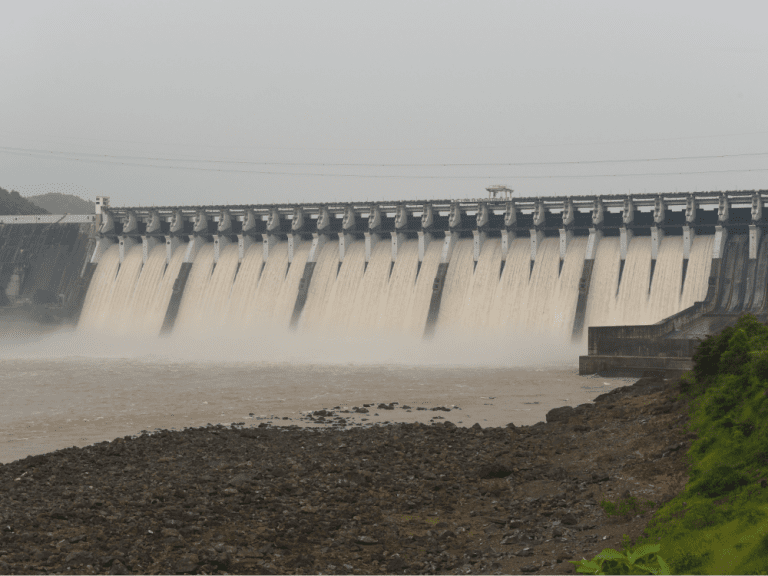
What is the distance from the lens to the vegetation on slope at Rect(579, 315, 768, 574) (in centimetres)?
678

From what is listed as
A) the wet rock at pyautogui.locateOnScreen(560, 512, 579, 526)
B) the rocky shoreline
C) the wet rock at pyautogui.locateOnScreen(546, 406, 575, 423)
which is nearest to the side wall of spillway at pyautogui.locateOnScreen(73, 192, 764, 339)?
the wet rock at pyautogui.locateOnScreen(546, 406, 575, 423)

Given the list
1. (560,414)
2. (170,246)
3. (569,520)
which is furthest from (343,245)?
(569,520)

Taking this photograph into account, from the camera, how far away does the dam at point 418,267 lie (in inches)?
1584

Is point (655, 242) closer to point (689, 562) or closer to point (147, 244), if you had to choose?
point (147, 244)

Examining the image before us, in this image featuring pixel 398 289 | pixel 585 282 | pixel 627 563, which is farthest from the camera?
pixel 398 289

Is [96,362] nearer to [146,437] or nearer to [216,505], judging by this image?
[146,437]

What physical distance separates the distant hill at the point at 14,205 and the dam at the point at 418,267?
68.8 feet

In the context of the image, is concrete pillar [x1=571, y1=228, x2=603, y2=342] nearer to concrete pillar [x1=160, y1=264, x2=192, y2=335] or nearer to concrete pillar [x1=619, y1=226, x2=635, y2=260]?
concrete pillar [x1=619, y1=226, x2=635, y2=260]

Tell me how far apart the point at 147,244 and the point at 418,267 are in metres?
20.1

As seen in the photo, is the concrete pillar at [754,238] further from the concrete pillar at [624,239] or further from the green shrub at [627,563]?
the green shrub at [627,563]

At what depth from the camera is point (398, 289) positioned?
155 feet

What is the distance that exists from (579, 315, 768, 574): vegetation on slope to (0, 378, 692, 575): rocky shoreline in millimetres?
512

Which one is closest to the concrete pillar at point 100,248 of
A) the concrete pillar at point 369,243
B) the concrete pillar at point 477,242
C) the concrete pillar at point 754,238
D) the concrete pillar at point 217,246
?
the concrete pillar at point 217,246

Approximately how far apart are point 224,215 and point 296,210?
5.30m
